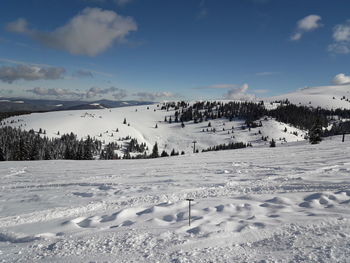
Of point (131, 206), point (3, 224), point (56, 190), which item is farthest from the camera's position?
point (56, 190)

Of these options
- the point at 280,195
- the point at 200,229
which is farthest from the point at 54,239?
the point at 280,195

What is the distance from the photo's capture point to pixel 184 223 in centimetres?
835

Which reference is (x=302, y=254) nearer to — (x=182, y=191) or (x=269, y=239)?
(x=269, y=239)

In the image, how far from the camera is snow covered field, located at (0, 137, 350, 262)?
638cm

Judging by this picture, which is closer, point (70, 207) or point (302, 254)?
point (302, 254)

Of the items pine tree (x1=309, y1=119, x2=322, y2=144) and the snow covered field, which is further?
pine tree (x1=309, y1=119, x2=322, y2=144)

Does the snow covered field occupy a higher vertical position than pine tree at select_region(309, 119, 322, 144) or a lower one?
lower

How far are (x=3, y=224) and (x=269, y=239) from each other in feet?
32.8

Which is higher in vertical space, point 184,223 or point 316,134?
point 316,134

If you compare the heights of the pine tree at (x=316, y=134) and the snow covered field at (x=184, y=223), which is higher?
the pine tree at (x=316, y=134)

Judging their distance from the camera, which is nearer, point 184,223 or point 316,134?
point 184,223

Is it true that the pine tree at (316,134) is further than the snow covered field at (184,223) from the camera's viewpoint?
Yes

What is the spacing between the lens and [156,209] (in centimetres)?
996

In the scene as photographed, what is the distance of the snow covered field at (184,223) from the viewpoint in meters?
6.38
